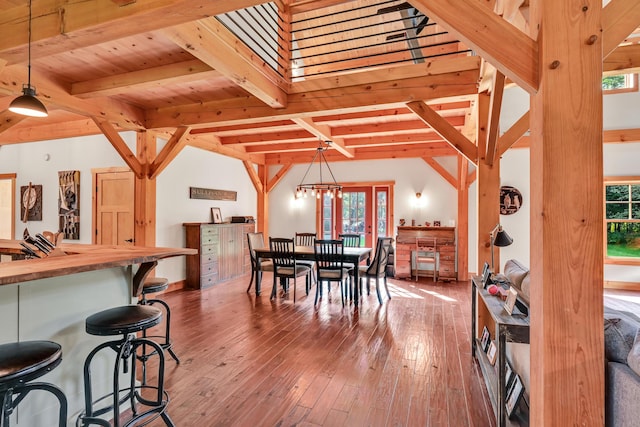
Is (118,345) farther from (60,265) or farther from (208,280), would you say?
(208,280)

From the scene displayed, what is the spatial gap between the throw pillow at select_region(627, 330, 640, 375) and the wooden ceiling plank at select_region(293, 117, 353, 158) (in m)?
3.62

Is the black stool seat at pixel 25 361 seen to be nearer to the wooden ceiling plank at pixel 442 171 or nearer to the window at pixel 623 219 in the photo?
the wooden ceiling plank at pixel 442 171

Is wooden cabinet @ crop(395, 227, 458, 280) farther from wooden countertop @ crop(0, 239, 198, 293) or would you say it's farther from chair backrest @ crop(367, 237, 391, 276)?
wooden countertop @ crop(0, 239, 198, 293)

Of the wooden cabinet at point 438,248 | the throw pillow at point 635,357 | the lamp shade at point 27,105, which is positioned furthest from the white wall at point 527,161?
the lamp shade at point 27,105

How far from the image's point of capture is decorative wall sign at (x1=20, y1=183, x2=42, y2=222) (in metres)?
5.80

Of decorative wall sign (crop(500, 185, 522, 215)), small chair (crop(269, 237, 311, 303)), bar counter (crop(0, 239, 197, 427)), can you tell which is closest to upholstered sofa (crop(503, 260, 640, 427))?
bar counter (crop(0, 239, 197, 427))

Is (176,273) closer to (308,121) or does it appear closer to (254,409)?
(308,121)

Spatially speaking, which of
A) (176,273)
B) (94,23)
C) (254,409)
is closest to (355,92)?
(94,23)

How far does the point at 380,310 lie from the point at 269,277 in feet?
9.41

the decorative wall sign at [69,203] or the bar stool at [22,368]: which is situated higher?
the decorative wall sign at [69,203]

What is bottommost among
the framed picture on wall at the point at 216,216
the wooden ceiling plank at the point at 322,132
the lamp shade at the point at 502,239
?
the lamp shade at the point at 502,239

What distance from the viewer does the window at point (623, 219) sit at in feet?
18.1

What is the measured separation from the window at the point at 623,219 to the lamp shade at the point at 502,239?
453cm

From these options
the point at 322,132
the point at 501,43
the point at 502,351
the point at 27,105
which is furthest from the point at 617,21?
the point at 322,132
